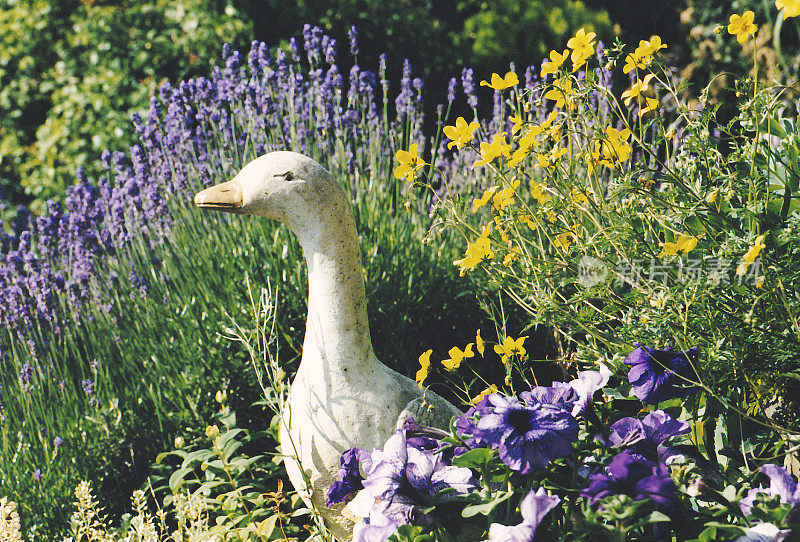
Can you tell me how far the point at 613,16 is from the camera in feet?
24.4

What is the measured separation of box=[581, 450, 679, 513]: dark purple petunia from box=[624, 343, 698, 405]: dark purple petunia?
0.65ft

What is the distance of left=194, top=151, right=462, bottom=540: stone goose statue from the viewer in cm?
172

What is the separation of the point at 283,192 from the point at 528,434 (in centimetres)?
88

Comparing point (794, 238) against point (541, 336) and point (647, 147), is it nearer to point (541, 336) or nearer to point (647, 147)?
point (647, 147)

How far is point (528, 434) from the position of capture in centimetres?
115

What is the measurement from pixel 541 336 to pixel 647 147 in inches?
50.0

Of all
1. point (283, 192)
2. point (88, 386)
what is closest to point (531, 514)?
point (283, 192)

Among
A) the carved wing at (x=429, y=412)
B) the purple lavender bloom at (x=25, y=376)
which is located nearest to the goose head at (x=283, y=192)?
the carved wing at (x=429, y=412)

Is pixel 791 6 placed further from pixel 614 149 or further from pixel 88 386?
pixel 88 386

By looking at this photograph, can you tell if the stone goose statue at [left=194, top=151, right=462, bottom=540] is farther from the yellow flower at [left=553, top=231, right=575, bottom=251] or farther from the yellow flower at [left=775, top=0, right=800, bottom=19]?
the yellow flower at [left=775, top=0, right=800, bottom=19]

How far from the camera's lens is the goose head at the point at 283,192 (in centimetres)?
173

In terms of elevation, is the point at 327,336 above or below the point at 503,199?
below

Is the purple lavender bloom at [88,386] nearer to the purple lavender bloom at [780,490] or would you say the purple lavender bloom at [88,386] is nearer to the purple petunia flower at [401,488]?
the purple petunia flower at [401,488]

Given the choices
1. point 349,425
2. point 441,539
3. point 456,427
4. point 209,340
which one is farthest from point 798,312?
point 209,340
